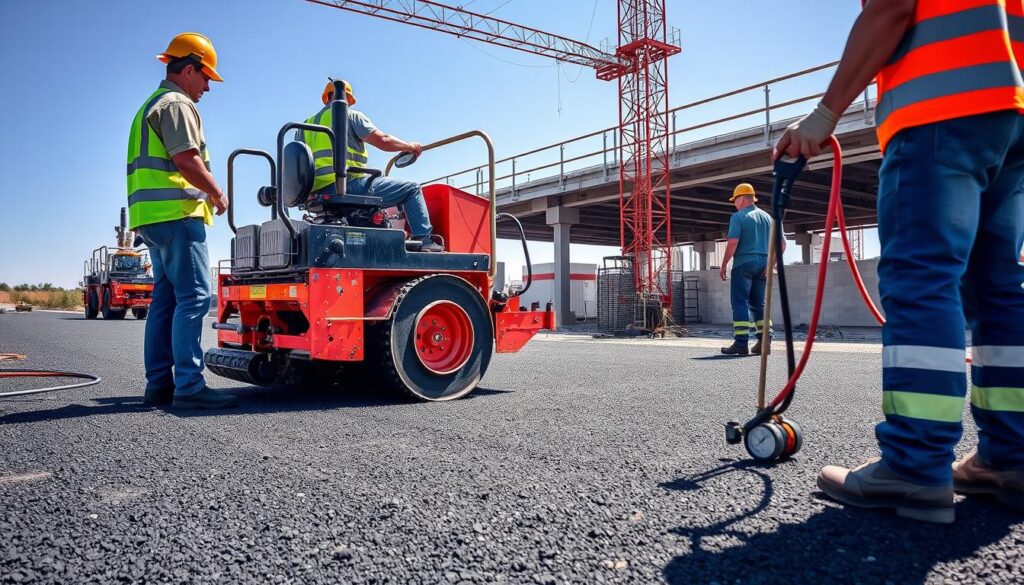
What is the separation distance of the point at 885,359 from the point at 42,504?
2584 mm

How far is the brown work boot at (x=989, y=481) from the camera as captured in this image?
6.21 feet

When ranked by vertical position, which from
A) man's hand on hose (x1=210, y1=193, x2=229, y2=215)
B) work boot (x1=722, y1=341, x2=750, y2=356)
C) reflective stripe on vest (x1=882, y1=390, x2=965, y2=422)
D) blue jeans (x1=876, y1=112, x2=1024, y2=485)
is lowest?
work boot (x1=722, y1=341, x2=750, y2=356)

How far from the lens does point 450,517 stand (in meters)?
1.90

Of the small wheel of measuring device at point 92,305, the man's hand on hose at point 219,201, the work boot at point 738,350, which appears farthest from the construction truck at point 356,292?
the small wheel of measuring device at point 92,305

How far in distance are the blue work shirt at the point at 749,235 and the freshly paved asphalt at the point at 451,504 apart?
424 cm

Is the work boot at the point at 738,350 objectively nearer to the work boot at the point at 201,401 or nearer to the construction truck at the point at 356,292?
the construction truck at the point at 356,292

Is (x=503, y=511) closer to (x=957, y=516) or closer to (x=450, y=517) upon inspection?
(x=450, y=517)

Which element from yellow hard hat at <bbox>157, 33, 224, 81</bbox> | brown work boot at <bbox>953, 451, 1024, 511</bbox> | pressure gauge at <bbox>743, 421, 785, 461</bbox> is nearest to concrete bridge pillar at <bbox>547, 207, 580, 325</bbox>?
yellow hard hat at <bbox>157, 33, 224, 81</bbox>

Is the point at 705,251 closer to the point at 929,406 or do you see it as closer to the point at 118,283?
the point at 118,283

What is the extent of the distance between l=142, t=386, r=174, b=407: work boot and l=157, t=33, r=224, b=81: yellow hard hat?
2.01m

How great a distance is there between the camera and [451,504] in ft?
6.61

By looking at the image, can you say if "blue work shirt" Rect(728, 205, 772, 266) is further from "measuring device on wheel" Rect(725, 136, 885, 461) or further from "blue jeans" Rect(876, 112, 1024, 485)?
"blue jeans" Rect(876, 112, 1024, 485)

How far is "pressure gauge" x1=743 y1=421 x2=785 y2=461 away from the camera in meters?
2.40

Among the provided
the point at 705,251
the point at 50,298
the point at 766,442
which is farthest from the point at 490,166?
the point at 50,298
